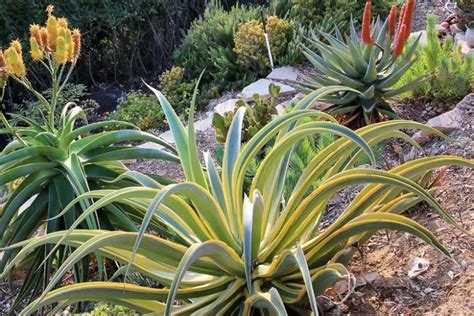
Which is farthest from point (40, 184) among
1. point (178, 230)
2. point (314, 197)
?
point (314, 197)

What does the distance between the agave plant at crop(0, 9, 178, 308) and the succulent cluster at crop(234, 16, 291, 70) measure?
9.99 ft

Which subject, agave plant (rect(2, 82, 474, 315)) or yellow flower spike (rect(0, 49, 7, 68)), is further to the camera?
yellow flower spike (rect(0, 49, 7, 68))

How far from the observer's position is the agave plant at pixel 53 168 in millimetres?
2717

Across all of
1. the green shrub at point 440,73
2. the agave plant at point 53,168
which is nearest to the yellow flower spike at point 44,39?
the agave plant at point 53,168

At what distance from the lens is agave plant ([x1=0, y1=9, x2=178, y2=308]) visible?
2717 millimetres

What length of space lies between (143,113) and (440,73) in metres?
3.07

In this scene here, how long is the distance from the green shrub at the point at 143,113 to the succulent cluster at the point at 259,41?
995 millimetres

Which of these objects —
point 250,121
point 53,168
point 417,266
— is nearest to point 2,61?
point 53,168

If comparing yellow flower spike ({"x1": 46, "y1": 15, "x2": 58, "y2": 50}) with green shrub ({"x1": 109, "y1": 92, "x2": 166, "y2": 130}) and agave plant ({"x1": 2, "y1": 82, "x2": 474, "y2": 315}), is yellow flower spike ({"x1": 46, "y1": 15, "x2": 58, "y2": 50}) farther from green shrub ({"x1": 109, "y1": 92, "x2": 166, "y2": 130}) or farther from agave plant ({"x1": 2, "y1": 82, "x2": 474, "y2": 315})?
green shrub ({"x1": 109, "y1": 92, "x2": 166, "y2": 130})

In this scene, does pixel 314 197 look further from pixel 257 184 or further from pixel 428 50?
pixel 428 50

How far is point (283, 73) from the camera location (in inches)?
227

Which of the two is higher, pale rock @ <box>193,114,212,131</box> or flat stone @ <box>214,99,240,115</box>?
flat stone @ <box>214,99,240,115</box>

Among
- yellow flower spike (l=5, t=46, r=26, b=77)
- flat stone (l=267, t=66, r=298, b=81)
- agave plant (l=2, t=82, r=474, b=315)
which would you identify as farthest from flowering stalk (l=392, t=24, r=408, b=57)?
flat stone (l=267, t=66, r=298, b=81)

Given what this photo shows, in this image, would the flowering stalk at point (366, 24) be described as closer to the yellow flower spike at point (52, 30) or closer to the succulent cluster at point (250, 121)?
the succulent cluster at point (250, 121)
